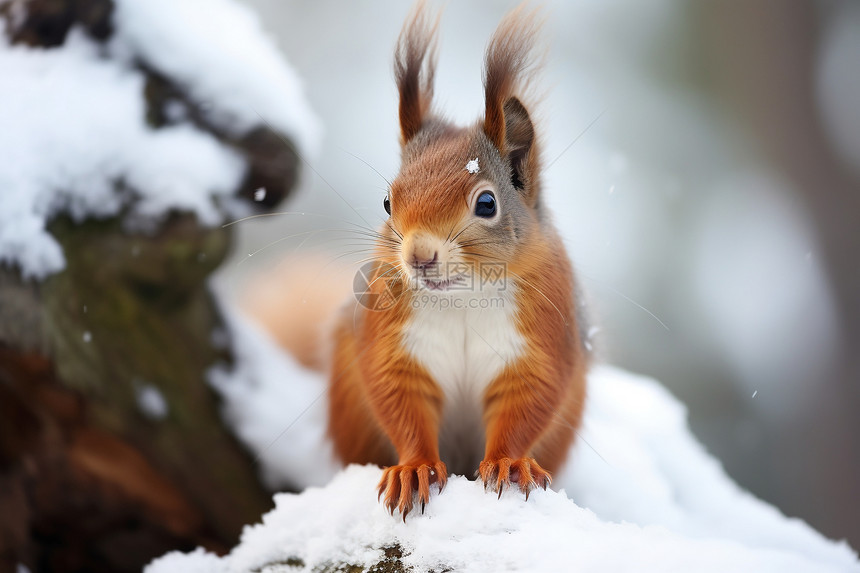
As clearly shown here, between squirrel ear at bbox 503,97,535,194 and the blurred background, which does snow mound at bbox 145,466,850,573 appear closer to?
squirrel ear at bbox 503,97,535,194

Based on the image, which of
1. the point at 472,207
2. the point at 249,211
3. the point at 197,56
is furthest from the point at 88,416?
the point at 472,207

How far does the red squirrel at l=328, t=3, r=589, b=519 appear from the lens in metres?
0.99

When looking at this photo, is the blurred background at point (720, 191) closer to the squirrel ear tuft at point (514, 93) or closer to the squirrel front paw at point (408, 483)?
the squirrel ear tuft at point (514, 93)

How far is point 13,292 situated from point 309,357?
0.77 meters

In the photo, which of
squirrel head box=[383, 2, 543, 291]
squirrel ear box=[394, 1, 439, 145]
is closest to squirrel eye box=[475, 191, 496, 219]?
squirrel head box=[383, 2, 543, 291]

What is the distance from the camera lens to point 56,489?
140cm

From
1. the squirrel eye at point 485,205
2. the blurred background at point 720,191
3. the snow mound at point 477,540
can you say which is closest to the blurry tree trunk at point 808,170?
the blurred background at point 720,191

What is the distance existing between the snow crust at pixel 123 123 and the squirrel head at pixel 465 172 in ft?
1.78

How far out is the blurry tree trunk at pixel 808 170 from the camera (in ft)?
6.60

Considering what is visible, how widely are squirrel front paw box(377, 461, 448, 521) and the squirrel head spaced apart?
0.28 m

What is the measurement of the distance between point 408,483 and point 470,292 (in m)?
0.30

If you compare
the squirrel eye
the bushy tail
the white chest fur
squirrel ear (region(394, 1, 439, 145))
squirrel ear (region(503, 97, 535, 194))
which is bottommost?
the white chest fur

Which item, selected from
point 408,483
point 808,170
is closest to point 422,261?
point 408,483

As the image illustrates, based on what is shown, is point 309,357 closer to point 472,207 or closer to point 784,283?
point 472,207
